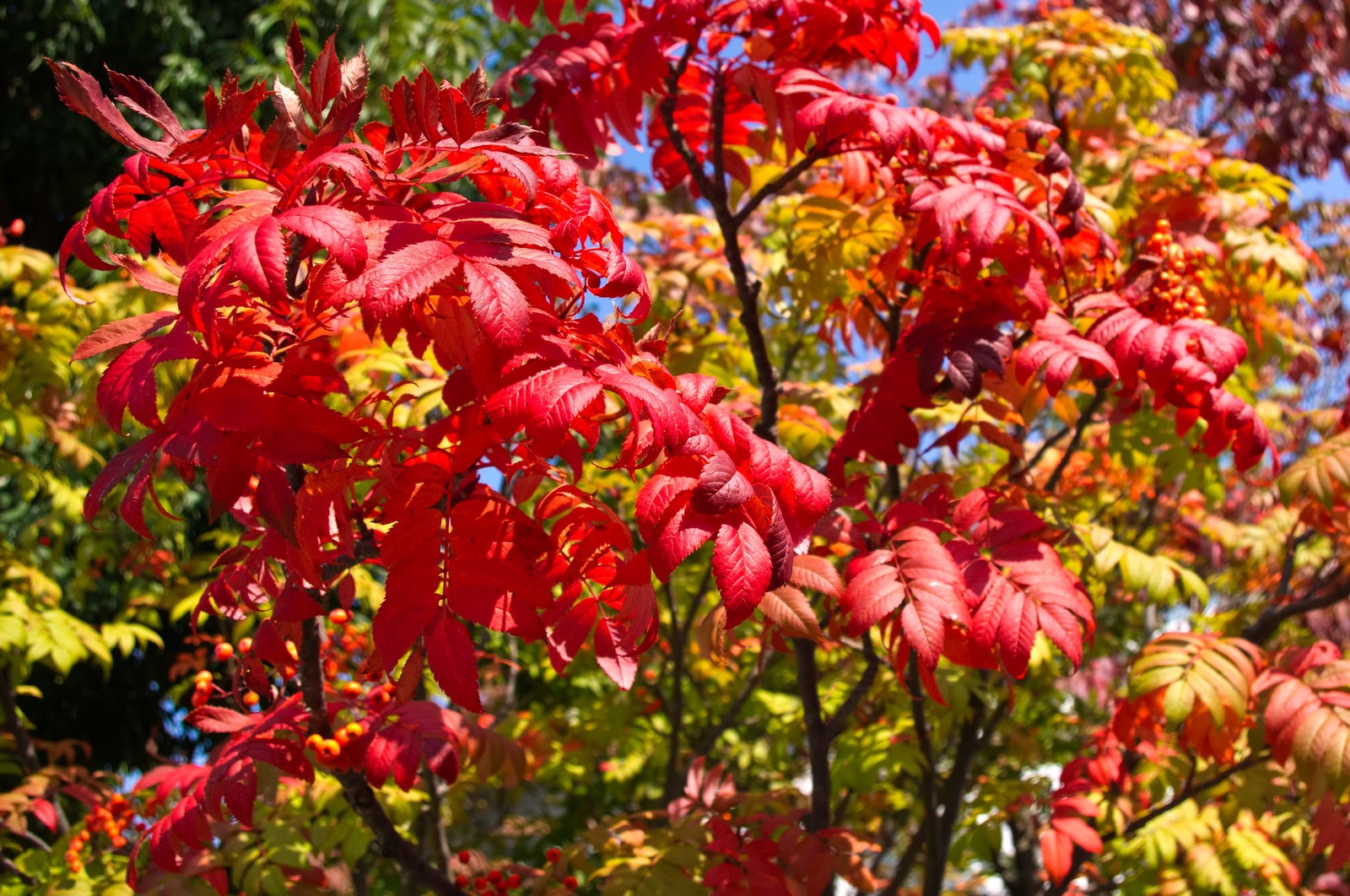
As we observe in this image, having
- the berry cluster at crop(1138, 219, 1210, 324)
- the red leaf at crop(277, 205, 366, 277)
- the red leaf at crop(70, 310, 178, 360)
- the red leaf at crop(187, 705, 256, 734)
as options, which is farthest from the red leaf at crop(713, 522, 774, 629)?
the berry cluster at crop(1138, 219, 1210, 324)

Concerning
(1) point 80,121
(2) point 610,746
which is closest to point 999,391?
(2) point 610,746

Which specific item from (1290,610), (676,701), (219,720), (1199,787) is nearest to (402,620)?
(219,720)

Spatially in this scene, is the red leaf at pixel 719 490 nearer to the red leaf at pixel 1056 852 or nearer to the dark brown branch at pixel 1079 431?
the dark brown branch at pixel 1079 431

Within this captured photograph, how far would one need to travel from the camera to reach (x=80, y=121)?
8164 millimetres

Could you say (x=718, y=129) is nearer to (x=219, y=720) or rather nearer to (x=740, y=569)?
(x=740, y=569)

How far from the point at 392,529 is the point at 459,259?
40cm

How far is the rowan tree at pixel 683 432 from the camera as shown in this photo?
129 centimetres

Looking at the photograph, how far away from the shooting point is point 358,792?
191 cm

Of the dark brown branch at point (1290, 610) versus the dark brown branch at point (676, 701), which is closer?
the dark brown branch at point (1290, 610)

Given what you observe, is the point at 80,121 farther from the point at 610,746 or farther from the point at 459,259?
the point at 459,259

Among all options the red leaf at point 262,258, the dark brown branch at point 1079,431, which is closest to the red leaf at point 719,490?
the red leaf at point 262,258

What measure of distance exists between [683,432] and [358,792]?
115cm

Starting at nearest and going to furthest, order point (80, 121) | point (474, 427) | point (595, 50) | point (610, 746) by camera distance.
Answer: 1. point (474, 427)
2. point (595, 50)
3. point (610, 746)
4. point (80, 121)

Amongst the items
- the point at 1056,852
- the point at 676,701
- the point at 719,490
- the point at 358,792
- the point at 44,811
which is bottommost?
the point at 44,811
